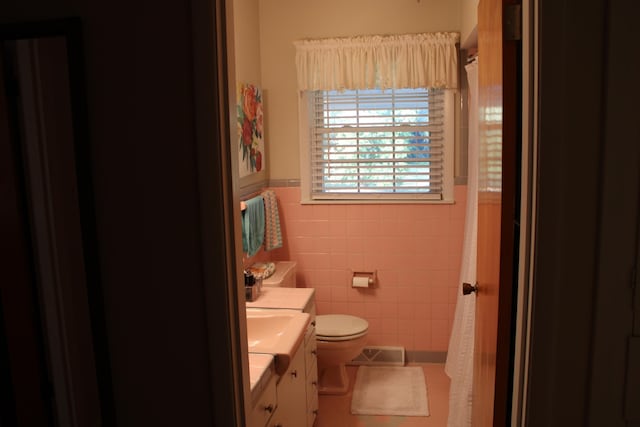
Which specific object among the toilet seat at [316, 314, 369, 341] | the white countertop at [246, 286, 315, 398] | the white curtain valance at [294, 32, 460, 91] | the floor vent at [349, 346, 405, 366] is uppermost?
the white curtain valance at [294, 32, 460, 91]

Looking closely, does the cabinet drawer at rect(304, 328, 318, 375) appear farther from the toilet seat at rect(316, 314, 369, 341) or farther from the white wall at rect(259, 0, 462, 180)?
the white wall at rect(259, 0, 462, 180)

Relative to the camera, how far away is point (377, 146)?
3.73 m

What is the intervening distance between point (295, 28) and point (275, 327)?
6.99 feet

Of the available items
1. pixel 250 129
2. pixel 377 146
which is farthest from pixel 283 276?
pixel 377 146

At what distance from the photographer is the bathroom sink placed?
88.0 inches

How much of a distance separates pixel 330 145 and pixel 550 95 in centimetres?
274

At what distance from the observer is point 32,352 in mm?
1309

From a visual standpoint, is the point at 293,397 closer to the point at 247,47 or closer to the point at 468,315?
the point at 468,315

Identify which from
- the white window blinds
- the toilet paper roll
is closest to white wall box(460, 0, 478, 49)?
the white window blinds

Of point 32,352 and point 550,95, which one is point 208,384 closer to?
point 32,352

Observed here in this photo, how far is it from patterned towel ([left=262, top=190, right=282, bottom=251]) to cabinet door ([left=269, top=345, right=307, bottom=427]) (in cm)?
116

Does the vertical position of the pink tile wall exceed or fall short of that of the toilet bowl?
it exceeds it

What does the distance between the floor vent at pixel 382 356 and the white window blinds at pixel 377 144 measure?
1.12m

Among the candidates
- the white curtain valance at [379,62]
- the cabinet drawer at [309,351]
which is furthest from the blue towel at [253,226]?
the white curtain valance at [379,62]
